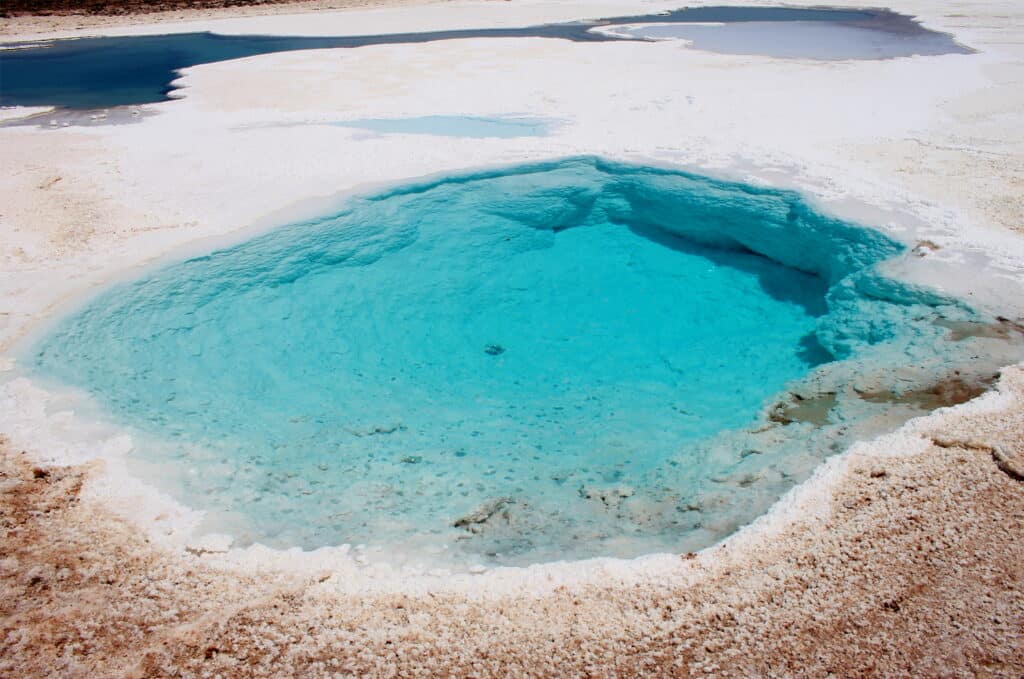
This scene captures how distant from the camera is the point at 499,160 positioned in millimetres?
6637

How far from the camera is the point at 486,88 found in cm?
953

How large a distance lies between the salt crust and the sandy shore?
25 millimetres

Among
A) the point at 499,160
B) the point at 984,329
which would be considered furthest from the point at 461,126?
the point at 984,329

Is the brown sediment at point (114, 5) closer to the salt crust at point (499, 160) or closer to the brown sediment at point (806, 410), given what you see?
the salt crust at point (499, 160)

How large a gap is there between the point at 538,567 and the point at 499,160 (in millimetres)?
4883

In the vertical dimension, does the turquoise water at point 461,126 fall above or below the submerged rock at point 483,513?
above

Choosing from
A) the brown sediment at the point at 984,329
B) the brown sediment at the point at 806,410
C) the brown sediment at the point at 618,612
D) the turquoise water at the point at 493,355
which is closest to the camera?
the brown sediment at the point at 618,612

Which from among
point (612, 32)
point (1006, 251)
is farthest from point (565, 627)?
point (612, 32)

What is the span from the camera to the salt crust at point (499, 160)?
2.94m

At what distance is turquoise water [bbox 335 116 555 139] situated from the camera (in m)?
7.48

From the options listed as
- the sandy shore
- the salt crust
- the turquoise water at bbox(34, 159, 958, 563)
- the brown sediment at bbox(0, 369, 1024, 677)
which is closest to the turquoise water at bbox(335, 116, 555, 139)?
the salt crust

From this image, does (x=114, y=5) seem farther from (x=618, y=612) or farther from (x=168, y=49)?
(x=618, y=612)

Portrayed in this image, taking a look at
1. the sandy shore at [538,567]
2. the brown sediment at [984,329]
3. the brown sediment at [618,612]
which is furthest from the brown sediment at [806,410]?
the brown sediment at [984,329]

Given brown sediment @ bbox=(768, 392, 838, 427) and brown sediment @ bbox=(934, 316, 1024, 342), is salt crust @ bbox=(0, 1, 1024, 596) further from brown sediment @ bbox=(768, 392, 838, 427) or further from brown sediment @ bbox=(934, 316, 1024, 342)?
brown sediment @ bbox=(768, 392, 838, 427)
